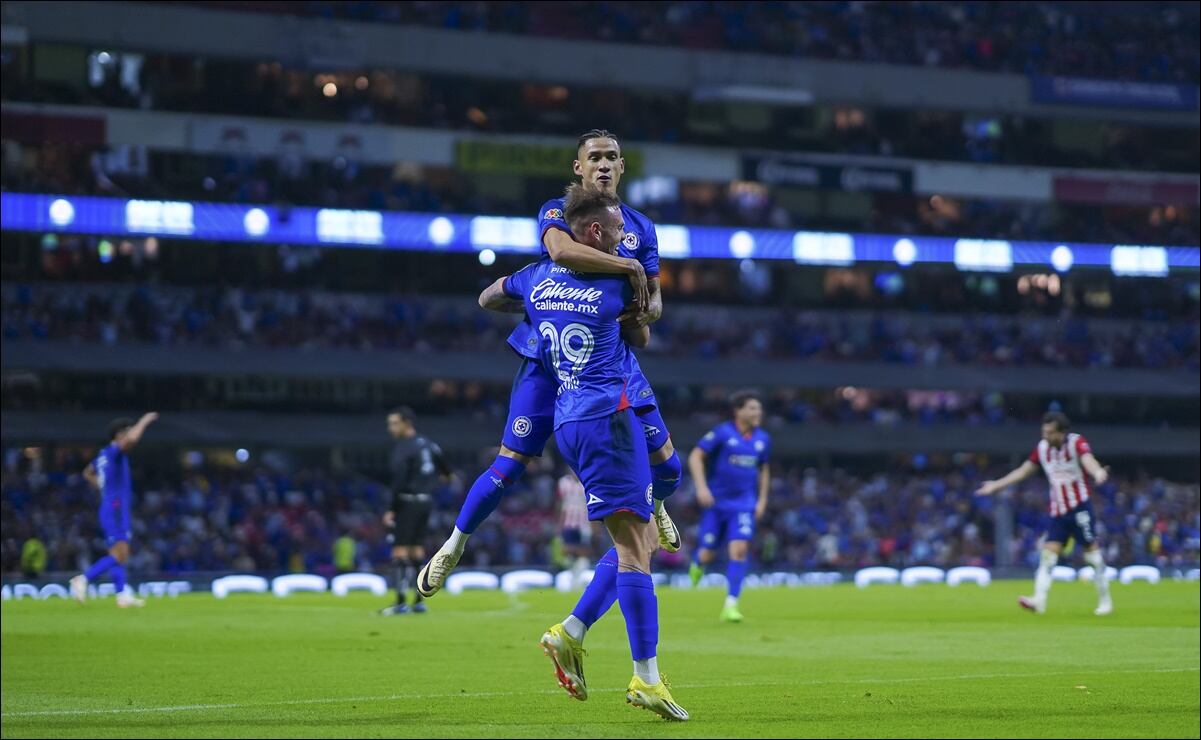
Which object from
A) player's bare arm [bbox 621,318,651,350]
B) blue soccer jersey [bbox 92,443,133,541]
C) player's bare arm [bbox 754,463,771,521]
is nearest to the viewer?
player's bare arm [bbox 621,318,651,350]

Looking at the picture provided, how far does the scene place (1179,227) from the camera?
63.2 meters

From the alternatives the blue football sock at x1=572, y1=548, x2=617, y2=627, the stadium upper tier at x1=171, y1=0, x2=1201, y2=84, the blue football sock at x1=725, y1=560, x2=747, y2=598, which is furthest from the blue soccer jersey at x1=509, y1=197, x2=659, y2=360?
the stadium upper tier at x1=171, y1=0, x2=1201, y2=84

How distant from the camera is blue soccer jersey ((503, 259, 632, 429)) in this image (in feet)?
31.6

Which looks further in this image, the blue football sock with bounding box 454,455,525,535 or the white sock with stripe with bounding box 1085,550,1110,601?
the white sock with stripe with bounding box 1085,550,1110,601

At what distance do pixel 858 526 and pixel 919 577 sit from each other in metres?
7.99

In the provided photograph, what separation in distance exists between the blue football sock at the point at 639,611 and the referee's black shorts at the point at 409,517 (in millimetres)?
13188

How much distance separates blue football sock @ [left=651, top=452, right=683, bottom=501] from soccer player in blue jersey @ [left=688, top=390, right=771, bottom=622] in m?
11.2

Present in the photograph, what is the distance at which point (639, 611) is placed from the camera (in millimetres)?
9734

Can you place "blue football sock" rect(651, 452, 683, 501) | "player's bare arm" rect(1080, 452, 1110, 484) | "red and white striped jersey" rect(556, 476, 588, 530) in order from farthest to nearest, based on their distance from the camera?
"red and white striped jersey" rect(556, 476, 588, 530) → "player's bare arm" rect(1080, 452, 1110, 484) → "blue football sock" rect(651, 452, 683, 501)

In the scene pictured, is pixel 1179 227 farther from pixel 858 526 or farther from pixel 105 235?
pixel 105 235

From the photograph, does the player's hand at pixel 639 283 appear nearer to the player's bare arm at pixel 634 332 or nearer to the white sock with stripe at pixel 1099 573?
the player's bare arm at pixel 634 332

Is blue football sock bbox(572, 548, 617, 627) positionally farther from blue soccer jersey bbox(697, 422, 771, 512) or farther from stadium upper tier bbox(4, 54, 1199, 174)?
stadium upper tier bbox(4, 54, 1199, 174)

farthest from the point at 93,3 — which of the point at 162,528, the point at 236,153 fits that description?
the point at 162,528

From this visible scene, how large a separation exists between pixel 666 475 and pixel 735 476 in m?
12.2
